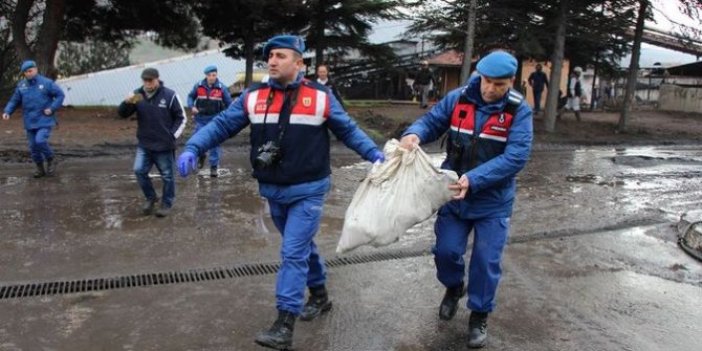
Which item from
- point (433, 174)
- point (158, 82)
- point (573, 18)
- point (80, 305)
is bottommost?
point (80, 305)

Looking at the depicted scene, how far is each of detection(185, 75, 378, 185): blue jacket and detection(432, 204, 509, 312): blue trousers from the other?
2.29ft

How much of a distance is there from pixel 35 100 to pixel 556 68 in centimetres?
1276

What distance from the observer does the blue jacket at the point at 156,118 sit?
7.29m

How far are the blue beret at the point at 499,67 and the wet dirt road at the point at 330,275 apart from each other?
5.59 ft

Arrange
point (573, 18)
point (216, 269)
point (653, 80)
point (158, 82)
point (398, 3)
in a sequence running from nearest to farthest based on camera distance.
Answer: point (216, 269)
point (158, 82)
point (573, 18)
point (398, 3)
point (653, 80)

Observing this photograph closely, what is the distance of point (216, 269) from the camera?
17.9ft

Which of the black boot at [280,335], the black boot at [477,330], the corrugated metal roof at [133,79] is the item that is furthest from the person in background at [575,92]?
the corrugated metal roof at [133,79]

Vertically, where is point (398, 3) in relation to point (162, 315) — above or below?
above

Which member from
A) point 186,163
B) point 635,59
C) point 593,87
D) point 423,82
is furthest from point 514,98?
point 593,87

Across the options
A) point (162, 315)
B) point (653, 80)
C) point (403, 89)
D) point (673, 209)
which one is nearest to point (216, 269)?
point (162, 315)

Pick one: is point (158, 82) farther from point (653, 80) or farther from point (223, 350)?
point (653, 80)

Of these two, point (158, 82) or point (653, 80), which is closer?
point (158, 82)

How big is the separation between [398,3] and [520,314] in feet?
51.5

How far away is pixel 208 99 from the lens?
9867 mm
